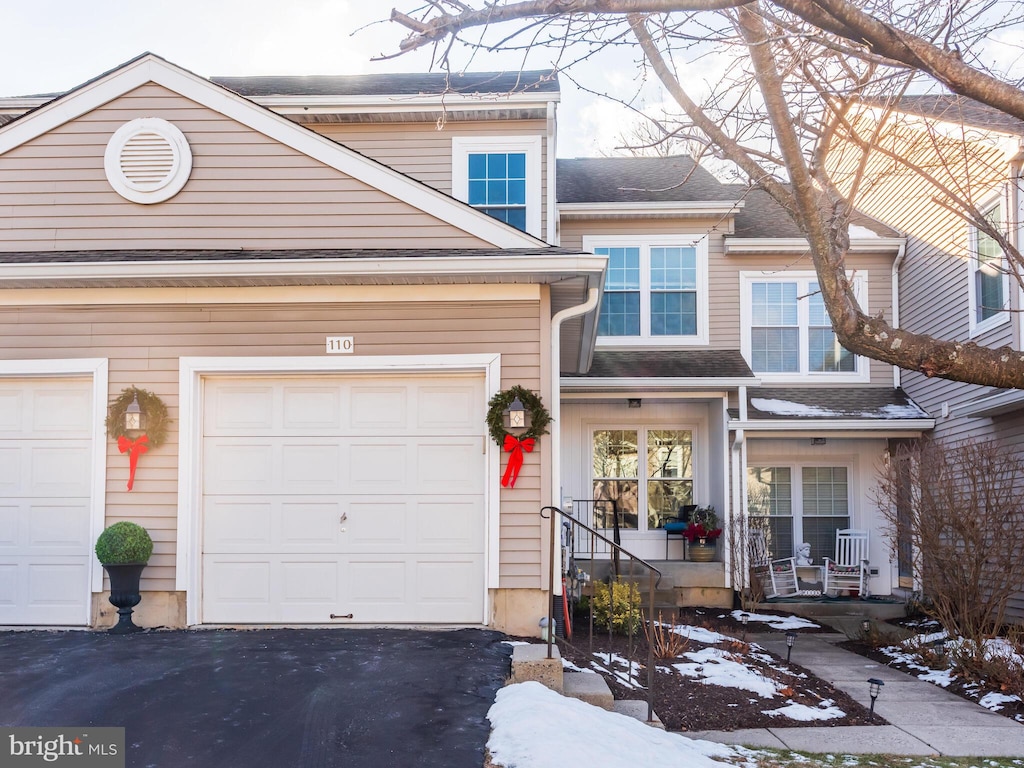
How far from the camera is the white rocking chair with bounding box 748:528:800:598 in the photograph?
42.5 feet

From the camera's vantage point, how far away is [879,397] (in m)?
13.6

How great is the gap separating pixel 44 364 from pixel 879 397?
11043 mm

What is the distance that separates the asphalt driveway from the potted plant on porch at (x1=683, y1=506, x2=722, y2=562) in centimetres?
649

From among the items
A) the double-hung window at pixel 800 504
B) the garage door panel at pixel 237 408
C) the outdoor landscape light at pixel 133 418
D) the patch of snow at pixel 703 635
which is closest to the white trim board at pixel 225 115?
the garage door panel at pixel 237 408

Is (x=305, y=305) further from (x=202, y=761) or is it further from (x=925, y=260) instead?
(x=925, y=260)

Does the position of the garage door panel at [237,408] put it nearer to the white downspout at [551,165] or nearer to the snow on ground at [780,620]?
the white downspout at [551,165]

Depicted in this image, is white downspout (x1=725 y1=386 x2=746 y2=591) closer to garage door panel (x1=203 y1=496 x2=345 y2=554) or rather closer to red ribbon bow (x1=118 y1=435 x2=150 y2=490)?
garage door panel (x1=203 y1=496 x2=345 y2=554)

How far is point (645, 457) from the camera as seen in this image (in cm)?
1386

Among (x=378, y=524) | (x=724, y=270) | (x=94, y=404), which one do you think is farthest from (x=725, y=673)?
(x=724, y=270)

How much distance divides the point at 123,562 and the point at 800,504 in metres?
10.0

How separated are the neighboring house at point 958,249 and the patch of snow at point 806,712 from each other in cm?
442

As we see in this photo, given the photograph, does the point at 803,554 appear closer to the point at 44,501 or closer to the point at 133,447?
the point at 133,447

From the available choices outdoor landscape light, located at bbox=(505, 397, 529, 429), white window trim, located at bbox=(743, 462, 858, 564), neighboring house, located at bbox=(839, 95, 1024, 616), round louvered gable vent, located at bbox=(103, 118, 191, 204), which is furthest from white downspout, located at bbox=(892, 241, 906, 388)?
round louvered gable vent, located at bbox=(103, 118, 191, 204)

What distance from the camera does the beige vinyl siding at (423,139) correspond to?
11430 mm
